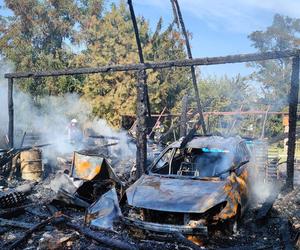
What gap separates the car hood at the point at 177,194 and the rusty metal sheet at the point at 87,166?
2671mm

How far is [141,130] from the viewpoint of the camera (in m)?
9.97

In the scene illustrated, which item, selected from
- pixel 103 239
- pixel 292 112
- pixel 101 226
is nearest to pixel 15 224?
pixel 101 226

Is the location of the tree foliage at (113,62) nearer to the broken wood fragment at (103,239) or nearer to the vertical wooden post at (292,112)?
the vertical wooden post at (292,112)

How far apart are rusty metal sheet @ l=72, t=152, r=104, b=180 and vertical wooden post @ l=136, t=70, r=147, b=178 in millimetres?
1036

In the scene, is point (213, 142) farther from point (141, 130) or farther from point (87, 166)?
point (87, 166)

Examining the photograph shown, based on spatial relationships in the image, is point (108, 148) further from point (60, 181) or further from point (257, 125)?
point (257, 125)

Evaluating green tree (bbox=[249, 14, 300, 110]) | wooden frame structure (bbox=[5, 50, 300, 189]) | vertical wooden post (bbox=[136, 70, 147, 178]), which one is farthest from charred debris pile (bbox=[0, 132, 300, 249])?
green tree (bbox=[249, 14, 300, 110])

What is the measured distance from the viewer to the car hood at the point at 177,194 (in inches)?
236

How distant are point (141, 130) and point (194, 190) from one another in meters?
3.77

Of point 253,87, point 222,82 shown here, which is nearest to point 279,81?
point 253,87

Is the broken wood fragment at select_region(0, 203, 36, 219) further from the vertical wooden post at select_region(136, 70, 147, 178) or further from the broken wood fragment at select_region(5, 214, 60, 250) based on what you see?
the vertical wooden post at select_region(136, 70, 147, 178)

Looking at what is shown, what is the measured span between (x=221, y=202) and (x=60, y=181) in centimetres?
511

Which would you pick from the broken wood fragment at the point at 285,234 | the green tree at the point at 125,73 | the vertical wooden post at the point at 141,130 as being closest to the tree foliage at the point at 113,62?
the green tree at the point at 125,73

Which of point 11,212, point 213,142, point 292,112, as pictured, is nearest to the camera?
point 11,212
